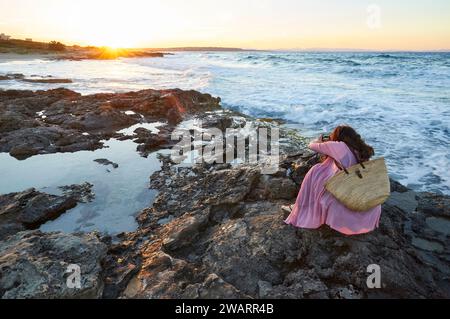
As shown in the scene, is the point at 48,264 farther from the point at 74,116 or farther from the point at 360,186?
the point at 74,116

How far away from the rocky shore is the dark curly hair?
3.12 ft

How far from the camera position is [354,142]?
3.91m

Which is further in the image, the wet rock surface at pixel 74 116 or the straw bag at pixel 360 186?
the wet rock surface at pixel 74 116

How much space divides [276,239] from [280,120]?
947 centimetres

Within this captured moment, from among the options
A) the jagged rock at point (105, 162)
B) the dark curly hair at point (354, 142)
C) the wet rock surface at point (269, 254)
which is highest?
the dark curly hair at point (354, 142)

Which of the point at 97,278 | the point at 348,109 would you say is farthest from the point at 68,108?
the point at 348,109

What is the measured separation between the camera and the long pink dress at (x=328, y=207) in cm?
380

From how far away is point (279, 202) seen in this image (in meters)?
4.97

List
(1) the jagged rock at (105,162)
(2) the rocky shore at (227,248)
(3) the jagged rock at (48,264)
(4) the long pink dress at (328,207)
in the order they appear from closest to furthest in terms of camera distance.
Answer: (3) the jagged rock at (48,264), (2) the rocky shore at (227,248), (4) the long pink dress at (328,207), (1) the jagged rock at (105,162)

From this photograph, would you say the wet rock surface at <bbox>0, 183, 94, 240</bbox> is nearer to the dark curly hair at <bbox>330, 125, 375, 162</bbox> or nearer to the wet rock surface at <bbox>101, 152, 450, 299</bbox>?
the wet rock surface at <bbox>101, 152, 450, 299</bbox>

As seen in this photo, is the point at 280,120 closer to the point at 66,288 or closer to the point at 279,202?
the point at 279,202

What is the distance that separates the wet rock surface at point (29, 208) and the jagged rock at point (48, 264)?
825mm

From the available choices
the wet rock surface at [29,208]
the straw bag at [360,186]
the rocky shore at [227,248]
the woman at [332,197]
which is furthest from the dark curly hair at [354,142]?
the wet rock surface at [29,208]

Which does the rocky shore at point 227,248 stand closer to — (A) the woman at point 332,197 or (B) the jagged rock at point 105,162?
(A) the woman at point 332,197
